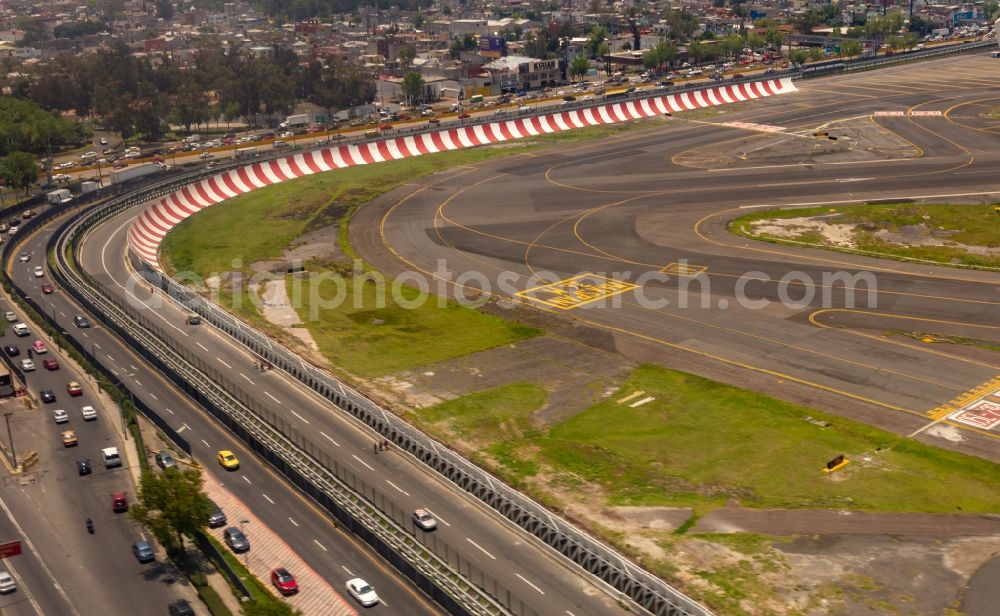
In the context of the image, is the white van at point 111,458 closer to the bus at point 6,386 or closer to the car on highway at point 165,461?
the car on highway at point 165,461

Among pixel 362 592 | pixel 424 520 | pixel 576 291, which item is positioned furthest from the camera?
pixel 576 291

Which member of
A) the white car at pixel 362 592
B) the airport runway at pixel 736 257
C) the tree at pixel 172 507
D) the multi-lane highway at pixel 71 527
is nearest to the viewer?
the white car at pixel 362 592

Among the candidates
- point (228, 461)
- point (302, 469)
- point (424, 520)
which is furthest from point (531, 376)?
point (228, 461)

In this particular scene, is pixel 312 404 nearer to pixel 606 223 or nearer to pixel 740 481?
pixel 740 481

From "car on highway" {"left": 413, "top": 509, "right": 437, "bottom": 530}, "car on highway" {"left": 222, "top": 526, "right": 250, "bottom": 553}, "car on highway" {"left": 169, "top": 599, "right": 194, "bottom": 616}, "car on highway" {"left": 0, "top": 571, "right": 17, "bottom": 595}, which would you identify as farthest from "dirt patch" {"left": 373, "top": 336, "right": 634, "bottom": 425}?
"car on highway" {"left": 0, "top": 571, "right": 17, "bottom": 595}

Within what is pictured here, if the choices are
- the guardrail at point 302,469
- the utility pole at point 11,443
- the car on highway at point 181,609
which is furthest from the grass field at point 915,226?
the car on highway at point 181,609

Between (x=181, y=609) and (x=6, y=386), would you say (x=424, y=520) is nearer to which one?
(x=181, y=609)
